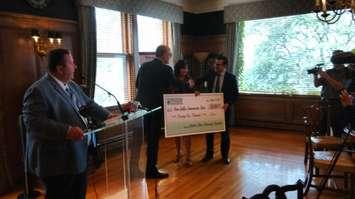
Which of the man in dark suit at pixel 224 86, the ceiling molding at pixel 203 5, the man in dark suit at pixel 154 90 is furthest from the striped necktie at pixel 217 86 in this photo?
A: the ceiling molding at pixel 203 5

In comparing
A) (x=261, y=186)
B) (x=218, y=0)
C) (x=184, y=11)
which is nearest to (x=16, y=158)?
(x=261, y=186)

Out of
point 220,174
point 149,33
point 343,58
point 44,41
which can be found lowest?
point 220,174

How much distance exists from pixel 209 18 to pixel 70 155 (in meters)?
5.54

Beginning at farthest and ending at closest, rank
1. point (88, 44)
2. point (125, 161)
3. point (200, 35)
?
1. point (200, 35)
2. point (88, 44)
3. point (125, 161)

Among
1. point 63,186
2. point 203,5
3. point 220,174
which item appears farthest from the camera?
point 203,5

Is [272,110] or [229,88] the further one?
[272,110]

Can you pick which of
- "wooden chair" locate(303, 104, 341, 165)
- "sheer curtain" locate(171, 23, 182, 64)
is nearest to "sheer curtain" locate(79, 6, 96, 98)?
"sheer curtain" locate(171, 23, 182, 64)

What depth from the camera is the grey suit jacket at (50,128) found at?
1.75 meters

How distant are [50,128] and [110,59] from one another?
3368 mm

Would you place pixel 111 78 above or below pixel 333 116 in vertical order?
above

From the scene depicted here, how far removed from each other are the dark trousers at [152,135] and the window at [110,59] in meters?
1.42

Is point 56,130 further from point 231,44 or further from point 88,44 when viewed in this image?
point 231,44

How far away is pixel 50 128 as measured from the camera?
1722 millimetres

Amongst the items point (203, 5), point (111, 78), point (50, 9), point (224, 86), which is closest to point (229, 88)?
point (224, 86)
